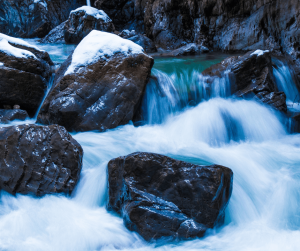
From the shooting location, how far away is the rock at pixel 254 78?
509 centimetres

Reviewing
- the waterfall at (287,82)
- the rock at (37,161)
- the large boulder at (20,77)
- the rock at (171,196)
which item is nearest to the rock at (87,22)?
the large boulder at (20,77)

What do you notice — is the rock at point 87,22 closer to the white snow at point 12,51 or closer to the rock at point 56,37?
the rock at point 56,37

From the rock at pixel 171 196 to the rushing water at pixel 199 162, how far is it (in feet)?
0.50

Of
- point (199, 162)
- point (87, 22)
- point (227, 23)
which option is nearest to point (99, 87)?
point (199, 162)

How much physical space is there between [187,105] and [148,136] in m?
1.44

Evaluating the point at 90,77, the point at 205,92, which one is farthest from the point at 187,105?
the point at 90,77

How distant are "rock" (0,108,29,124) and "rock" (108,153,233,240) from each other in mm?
2998

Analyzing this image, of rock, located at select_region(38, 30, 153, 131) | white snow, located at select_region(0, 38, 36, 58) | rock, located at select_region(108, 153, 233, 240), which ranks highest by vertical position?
white snow, located at select_region(0, 38, 36, 58)

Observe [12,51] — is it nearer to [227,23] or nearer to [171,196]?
[171,196]

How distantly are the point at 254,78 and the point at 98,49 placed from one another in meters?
3.33

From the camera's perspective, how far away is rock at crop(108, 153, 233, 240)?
237 centimetres

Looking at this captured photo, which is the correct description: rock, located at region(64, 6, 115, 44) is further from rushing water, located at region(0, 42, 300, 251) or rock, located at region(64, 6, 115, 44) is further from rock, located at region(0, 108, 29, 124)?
rock, located at region(0, 108, 29, 124)

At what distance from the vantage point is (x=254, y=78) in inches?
209

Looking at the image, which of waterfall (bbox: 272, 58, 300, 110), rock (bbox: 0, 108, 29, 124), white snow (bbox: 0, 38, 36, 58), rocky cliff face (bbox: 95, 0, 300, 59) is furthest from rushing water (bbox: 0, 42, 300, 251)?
rocky cliff face (bbox: 95, 0, 300, 59)
